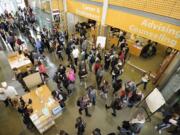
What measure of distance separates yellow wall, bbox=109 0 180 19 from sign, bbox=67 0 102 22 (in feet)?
7.48

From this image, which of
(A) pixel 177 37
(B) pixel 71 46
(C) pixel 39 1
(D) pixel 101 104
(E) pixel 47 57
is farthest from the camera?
(C) pixel 39 1

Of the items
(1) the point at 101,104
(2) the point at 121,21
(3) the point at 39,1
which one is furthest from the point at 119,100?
(3) the point at 39,1

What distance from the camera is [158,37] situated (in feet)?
19.7

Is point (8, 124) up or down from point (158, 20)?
down

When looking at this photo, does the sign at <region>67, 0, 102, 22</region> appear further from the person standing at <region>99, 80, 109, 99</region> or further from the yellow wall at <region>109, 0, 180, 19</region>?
the person standing at <region>99, 80, 109, 99</region>

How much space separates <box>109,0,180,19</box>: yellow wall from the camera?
5246 mm

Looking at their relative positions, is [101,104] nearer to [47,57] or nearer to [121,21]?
[121,21]

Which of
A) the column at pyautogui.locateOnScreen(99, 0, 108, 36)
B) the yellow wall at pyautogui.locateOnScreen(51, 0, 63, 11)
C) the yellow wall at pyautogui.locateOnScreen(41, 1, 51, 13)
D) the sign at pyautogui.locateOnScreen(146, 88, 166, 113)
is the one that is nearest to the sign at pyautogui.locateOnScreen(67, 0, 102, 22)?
the column at pyautogui.locateOnScreen(99, 0, 108, 36)

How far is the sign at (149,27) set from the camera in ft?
18.3

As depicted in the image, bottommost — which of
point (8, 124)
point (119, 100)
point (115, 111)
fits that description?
point (8, 124)

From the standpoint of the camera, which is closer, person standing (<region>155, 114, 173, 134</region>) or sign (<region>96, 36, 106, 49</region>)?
person standing (<region>155, 114, 173, 134</region>)

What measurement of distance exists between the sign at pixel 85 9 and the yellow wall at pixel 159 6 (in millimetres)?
2279

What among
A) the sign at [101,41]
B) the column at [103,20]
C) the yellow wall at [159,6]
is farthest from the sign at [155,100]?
the column at [103,20]

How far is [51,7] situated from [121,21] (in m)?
6.66
